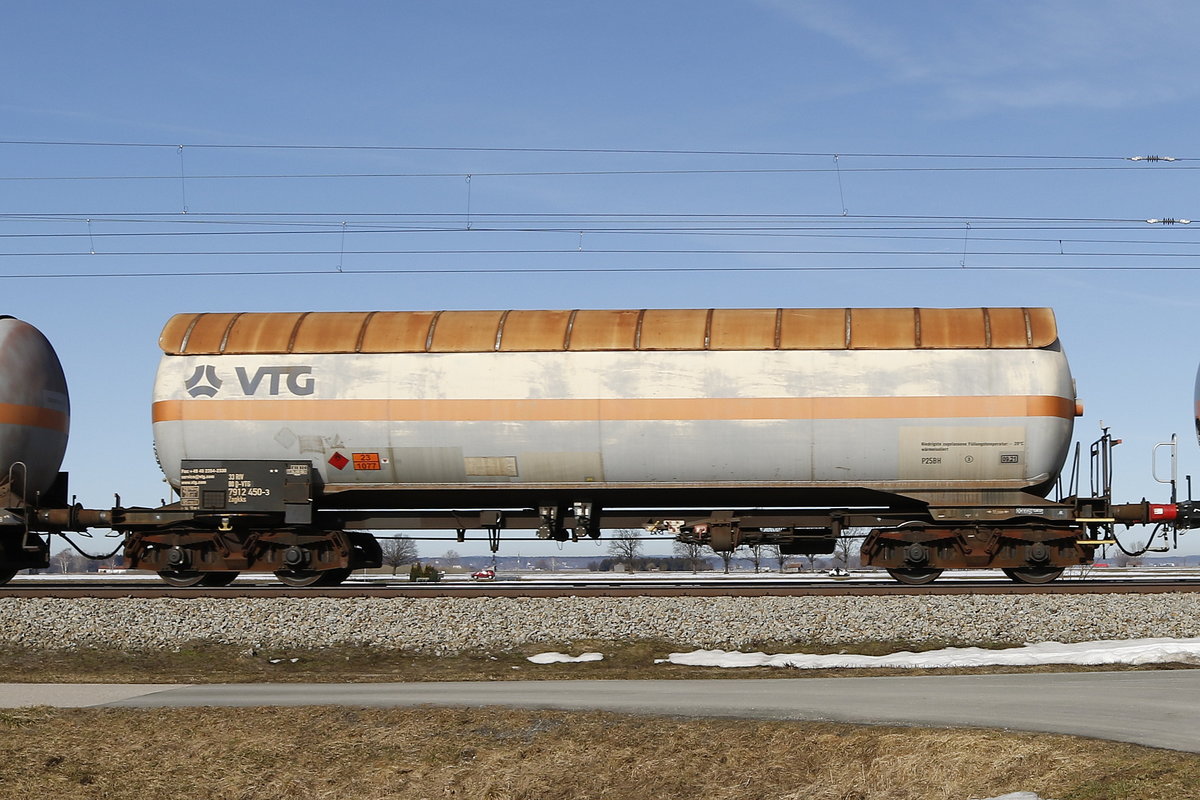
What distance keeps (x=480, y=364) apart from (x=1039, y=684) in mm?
9946

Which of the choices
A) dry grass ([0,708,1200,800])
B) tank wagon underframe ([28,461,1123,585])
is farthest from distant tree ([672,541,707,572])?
dry grass ([0,708,1200,800])

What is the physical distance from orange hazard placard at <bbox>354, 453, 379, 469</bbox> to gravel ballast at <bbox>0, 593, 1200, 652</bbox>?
2.84 m

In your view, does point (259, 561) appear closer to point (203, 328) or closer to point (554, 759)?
point (203, 328)

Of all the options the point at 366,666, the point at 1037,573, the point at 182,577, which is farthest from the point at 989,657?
the point at 182,577

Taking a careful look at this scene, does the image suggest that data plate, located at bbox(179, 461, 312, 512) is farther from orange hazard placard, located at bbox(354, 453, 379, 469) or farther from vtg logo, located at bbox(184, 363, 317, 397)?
vtg logo, located at bbox(184, 363, 317, 397)

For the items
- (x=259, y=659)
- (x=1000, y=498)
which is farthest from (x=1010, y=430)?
(x=259, y=659)

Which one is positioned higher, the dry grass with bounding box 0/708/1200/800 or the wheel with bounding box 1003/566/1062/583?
Result: the wheel with bounding box 1003/566/1062/583

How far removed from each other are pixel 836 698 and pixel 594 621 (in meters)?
5.05

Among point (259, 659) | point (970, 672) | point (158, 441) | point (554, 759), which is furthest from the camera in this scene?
point (158, 441)

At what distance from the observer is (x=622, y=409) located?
18047 mm

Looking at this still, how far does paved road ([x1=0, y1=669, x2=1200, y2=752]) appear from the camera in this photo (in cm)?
974

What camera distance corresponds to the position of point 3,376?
64.2 feet

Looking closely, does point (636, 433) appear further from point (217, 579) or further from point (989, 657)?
point (217, 579)

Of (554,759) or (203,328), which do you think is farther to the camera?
(203,328)
